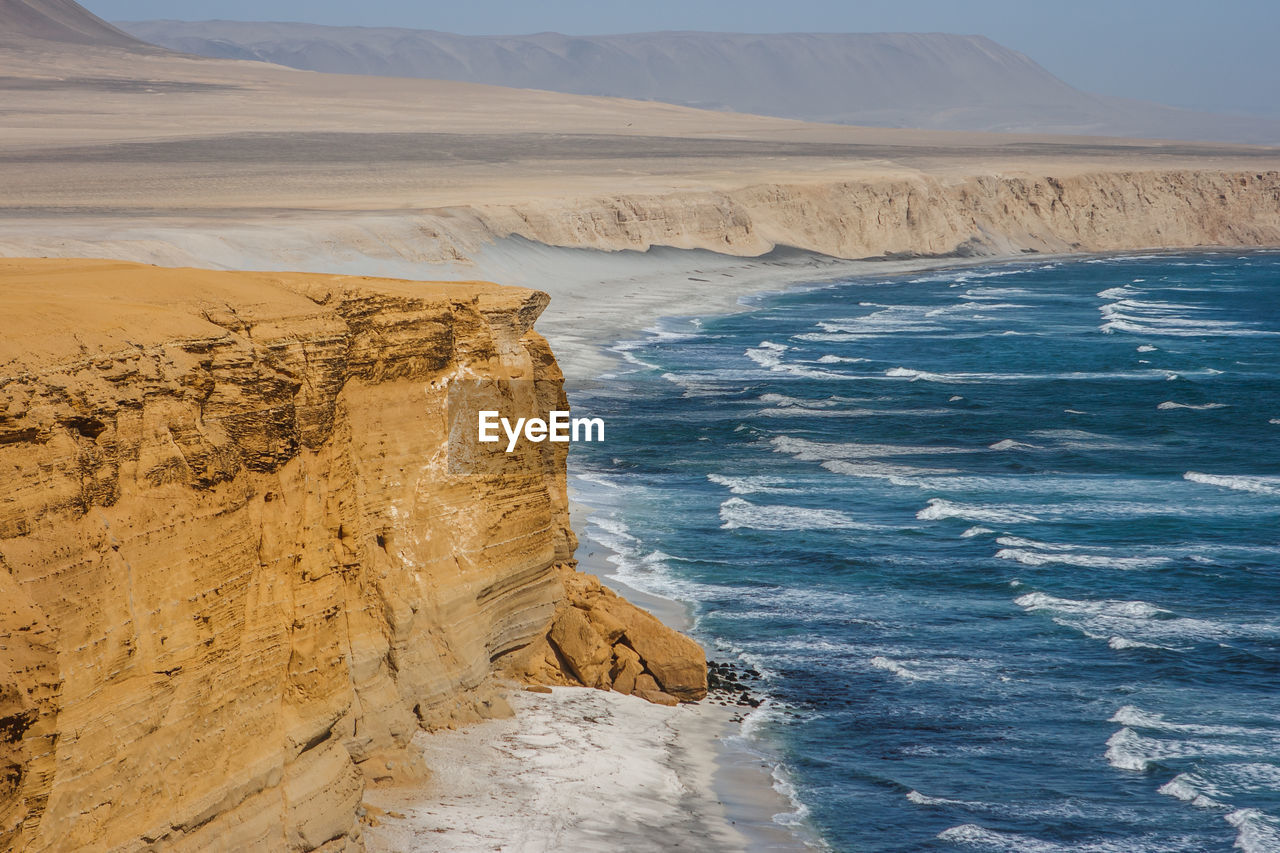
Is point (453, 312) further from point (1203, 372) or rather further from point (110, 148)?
point (110, 148)

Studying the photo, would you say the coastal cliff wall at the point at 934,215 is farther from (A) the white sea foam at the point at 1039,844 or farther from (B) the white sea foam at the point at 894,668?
(A) the white sea foam at the point at 1039,844

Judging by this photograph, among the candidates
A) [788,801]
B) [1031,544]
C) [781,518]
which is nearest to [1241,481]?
[1031,544]

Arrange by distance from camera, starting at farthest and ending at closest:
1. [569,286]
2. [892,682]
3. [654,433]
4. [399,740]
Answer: [569,286] < [654,433] < [892,682] < [399,740]


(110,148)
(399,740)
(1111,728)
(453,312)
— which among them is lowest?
(1111,728)

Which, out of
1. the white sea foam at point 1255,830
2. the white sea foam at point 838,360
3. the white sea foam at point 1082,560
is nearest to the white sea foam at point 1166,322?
the white sea foam at point 838,360

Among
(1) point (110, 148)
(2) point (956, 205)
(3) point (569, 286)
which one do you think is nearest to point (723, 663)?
(3) point (569, 286)
